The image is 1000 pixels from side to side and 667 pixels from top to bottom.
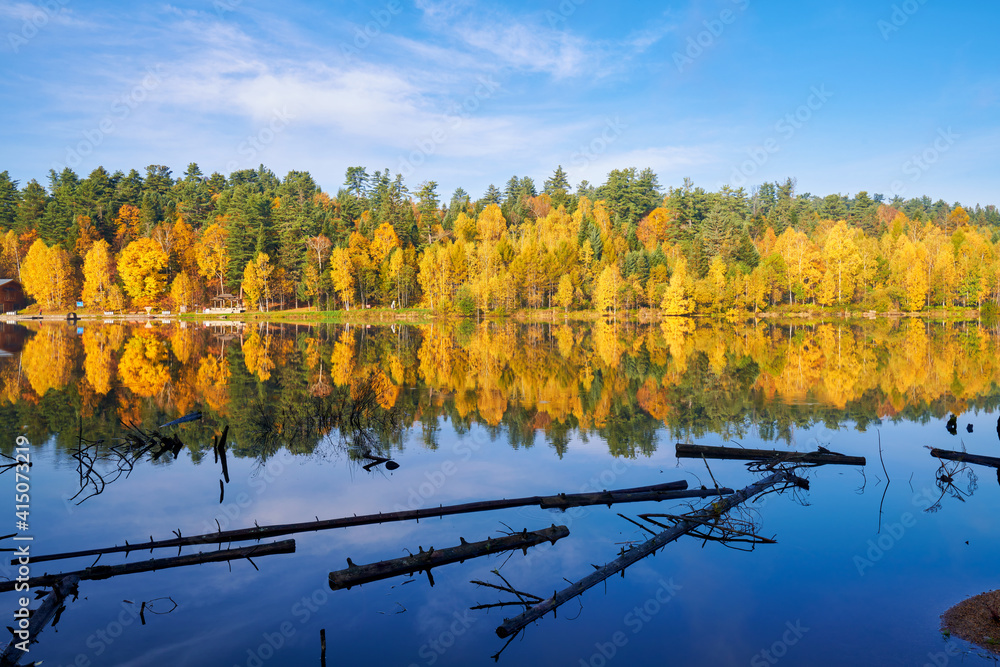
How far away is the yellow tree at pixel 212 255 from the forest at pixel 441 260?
0.72 ft

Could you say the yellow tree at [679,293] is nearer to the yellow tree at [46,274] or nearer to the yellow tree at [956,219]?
the yellow tree at [956,219]

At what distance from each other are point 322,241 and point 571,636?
246 ft

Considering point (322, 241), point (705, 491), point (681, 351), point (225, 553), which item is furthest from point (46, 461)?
point (322, 241)

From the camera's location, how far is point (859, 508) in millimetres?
8594

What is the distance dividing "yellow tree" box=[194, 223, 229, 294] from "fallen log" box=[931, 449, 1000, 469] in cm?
7978

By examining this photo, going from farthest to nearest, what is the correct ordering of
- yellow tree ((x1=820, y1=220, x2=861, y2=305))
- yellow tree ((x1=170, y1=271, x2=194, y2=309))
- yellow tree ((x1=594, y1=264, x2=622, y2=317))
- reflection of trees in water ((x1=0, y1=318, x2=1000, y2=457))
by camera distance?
1. yellow tree ((x1=170, y1=271, x2=194, y2=309))
2. yellow tree ((x1=820, y1=220, x2=861, y2=305))
3. yellow tree ((x1=594, y1=264, x2=622, y2=317))
4. reflection of trees in water ((x1=0, y1=318, x2=1000, y2=457))

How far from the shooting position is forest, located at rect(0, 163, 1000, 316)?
70.1m

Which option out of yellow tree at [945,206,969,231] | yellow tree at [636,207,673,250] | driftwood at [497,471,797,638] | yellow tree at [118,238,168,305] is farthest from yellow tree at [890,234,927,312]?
yellow tree at [118,238,168,305]

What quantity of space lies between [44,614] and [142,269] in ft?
258

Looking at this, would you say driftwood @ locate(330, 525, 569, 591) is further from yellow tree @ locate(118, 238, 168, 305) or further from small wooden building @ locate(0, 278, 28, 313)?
small wooden building @ locate(0, 278, 28, 313)

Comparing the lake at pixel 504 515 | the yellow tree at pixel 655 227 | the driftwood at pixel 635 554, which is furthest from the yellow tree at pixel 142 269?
the driftwood at pixel 635 554

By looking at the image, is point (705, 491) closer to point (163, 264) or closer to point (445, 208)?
point (163, 264)

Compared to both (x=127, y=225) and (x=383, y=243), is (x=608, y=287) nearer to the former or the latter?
(x=383, y=243)

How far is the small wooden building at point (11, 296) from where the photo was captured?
7261 centimetres
